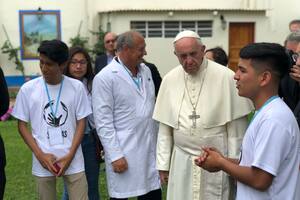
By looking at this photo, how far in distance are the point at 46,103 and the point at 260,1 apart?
14.8 meters

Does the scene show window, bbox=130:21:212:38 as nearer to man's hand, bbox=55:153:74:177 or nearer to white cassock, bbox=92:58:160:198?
white cassock, bbox=92:58:160:198

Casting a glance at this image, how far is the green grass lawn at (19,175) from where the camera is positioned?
606 centimetres

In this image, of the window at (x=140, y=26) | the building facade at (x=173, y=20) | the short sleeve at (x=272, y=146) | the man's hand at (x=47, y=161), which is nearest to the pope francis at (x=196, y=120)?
the man's hand at (x=47, y=161)

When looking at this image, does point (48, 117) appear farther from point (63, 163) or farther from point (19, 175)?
point (19, 175)

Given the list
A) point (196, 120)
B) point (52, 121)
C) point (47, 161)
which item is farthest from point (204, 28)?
point (47, 161)

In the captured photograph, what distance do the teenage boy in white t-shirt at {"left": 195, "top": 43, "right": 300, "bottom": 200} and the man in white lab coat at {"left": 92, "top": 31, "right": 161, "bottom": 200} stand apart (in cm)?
172

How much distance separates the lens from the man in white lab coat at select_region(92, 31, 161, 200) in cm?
415

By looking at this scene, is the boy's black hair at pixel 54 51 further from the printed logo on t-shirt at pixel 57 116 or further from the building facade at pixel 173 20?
the building facade at pixel 173 20

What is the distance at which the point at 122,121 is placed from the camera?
4.23 metres

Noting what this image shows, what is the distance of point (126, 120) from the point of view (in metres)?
4.23

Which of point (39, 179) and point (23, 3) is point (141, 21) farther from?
point (39, 179)

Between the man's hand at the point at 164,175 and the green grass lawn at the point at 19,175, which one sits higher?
the man's hand at the point at 164,175

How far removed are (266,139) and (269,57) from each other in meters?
0.42

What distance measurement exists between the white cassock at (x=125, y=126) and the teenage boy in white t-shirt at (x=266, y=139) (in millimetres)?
1721
